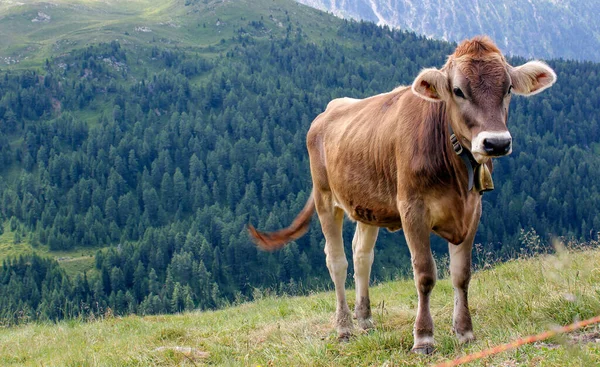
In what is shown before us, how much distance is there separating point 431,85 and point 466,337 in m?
2.47

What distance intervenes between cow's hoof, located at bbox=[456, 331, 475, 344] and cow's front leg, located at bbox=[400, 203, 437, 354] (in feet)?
1.11

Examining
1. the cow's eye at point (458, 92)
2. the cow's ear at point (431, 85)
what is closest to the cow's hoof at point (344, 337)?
the cow's ear at point (431, 85)

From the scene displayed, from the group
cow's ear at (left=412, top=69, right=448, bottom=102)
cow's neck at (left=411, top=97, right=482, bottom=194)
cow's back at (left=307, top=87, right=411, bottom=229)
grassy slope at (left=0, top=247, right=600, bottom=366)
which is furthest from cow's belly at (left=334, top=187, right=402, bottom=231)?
cow's ear at (left=412, top=69, right=448, bottom=102)

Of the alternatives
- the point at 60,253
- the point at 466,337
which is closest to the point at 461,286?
the point at 466,337

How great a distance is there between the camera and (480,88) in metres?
5.06

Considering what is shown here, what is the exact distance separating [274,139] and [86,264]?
63894 mm

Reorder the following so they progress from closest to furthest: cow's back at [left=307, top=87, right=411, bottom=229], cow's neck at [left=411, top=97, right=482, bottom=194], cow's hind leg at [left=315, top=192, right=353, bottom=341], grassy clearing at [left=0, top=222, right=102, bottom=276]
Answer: cow's neck at [left=411, top=97, right=482, bottom=194] < cow's back at [left=307, top=87, right=411, bottom=229] < cow's hind leg at [left=315, top=192, right=353, bottom=341] < grassy clearing at [left=0, top=222, right=102, bottom=276]

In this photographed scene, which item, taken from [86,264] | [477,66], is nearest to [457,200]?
[477,66]

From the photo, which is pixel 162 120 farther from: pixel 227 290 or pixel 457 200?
pixel 457 200

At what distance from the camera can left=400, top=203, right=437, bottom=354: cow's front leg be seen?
5539 millimetres

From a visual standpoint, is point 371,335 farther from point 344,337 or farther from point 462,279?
point 462,279

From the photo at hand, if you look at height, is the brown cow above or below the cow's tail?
above

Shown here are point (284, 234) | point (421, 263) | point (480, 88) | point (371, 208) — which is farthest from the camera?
point (284, 234)

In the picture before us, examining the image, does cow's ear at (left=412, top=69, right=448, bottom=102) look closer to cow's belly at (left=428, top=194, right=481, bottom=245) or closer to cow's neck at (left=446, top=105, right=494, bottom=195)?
cow's neck at (left=446, top=105, right=494, bottom=195)
